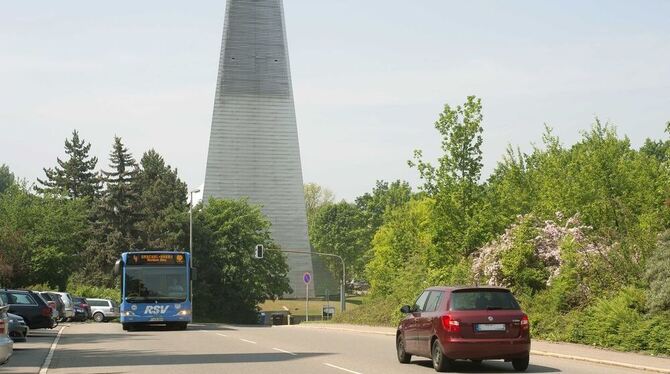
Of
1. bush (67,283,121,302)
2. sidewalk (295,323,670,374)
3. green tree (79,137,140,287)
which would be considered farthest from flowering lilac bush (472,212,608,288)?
green tree (79,137,140,287)

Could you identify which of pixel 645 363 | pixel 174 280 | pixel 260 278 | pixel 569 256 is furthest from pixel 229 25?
pixel 645 363

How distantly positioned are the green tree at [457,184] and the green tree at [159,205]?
2108 inches

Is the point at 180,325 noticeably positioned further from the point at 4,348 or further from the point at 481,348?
the point at 481,348

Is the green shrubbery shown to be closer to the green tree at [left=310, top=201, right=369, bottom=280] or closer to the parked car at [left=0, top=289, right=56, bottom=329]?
the parked car at [left=0, top=289, right=56, bottom=329]

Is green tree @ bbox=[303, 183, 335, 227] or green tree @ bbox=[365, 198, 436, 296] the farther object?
green tree @ bbox=[303, 183, 335, 227]

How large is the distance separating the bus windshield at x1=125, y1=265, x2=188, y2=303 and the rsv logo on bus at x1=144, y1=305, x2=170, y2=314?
24cm

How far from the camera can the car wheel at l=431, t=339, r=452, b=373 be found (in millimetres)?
18578

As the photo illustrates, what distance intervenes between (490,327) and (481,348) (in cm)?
39

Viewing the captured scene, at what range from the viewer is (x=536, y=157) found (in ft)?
170

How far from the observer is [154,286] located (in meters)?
40.0

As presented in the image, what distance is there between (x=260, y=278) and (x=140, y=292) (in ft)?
169

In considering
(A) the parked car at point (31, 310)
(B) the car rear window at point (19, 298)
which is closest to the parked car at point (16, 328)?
(B) the car rear window at point (19, 298)

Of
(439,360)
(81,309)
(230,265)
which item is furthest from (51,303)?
(230,265)

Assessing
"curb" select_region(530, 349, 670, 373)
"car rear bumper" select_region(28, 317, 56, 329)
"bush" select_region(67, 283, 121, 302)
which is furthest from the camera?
"bush" select_region(67, 283, 121, 302)
